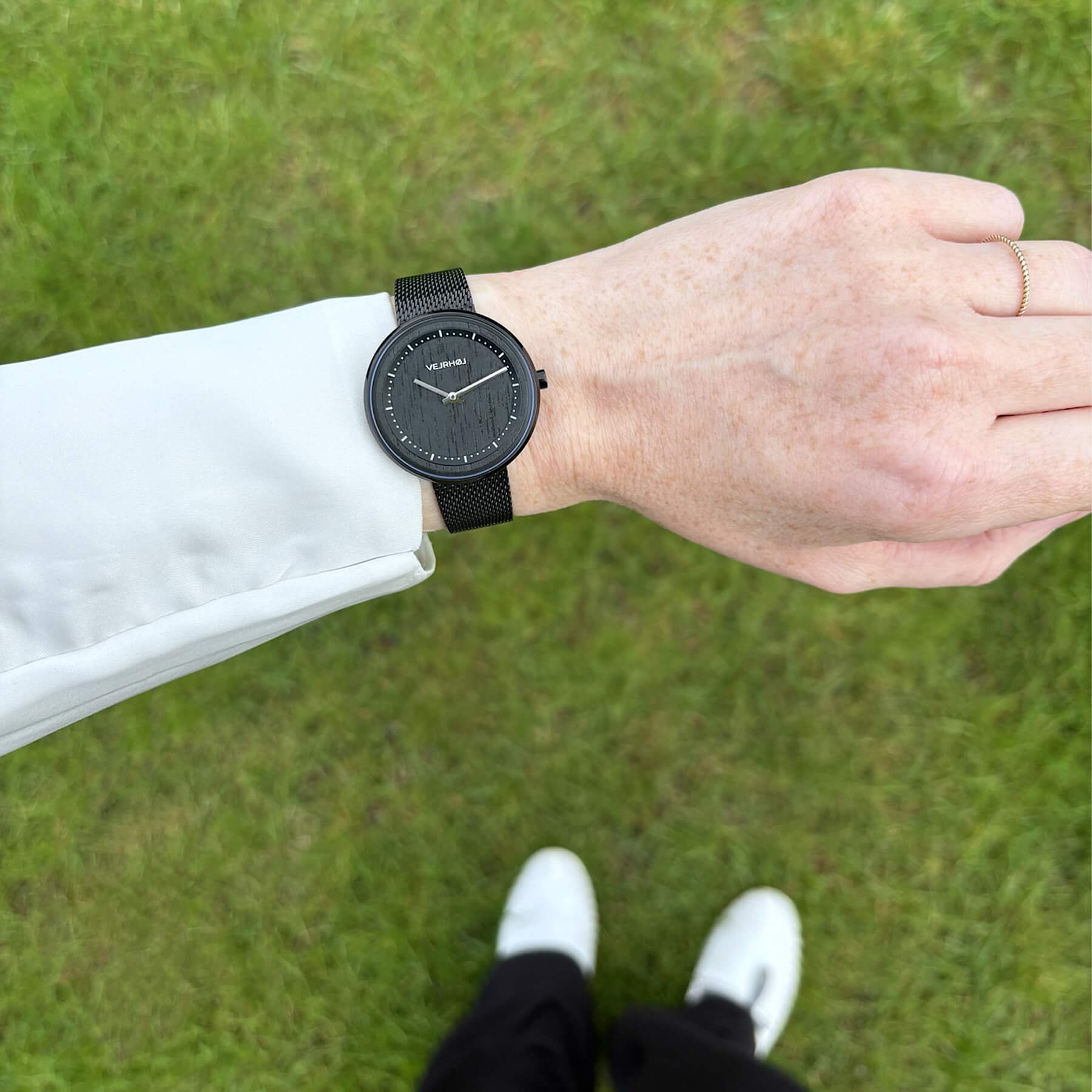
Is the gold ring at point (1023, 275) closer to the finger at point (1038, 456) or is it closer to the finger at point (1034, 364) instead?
the finger at point (1034, 364)

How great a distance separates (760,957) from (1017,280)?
2198 mm

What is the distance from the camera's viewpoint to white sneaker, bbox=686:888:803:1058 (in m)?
2.62

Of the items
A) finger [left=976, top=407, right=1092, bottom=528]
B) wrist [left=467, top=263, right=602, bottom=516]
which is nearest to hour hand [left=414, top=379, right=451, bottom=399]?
wrist [left=467, top=263, right=602, bottom=516]

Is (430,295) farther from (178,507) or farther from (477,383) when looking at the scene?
(178,507)

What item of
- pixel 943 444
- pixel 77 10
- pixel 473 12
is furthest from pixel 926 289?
pixel 77 10

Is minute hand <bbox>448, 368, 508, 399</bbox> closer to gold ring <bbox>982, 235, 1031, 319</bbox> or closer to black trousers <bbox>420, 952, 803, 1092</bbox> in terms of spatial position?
gold ring <bbox>982, 235, 1031, 319</bbox>

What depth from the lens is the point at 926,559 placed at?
6.29ft

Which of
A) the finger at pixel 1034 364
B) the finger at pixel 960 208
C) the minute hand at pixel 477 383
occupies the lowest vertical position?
the finger at pixel 1034 364

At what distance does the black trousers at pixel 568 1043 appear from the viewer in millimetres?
2365

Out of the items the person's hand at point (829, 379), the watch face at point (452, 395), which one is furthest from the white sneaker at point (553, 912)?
the watch face at point (452, 395)

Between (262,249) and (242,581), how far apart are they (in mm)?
1578

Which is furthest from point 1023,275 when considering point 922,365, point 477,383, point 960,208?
point 477,383

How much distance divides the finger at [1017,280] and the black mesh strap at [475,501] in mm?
1082

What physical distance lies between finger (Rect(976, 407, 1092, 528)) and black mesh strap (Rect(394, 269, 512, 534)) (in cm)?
105
